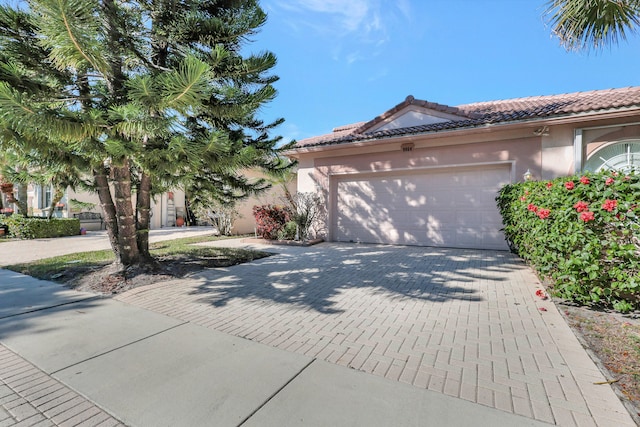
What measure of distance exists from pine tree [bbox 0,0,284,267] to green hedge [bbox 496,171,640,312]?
4.52 meters

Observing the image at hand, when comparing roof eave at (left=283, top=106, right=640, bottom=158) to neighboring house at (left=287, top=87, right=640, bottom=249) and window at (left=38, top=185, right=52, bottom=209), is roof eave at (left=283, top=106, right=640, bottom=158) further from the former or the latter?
window at (left=38, top=185, right=52, bottom=209)

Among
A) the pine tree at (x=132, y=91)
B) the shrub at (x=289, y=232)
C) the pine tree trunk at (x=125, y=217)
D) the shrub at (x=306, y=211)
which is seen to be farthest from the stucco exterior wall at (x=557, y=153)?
the pine tree trunk at (x=125, y=217)

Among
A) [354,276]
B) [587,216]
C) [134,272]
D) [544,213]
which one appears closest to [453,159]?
[544,213]

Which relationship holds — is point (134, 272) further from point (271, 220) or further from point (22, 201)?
point (22, 201)

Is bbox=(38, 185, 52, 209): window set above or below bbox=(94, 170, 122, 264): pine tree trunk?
above

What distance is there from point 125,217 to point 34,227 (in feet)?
38.9

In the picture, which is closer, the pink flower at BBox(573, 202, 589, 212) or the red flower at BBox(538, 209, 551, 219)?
the pink flower at BBox(573, 202, 589, 212)

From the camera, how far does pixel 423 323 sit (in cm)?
356

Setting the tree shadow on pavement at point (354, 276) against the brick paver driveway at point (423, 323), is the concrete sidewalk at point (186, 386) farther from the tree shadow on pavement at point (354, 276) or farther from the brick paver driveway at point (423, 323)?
the tree shadow on pavement at point (354, 276)

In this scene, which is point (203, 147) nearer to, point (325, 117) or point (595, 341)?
point (595, 341)

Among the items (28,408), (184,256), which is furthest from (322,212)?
(28,408)

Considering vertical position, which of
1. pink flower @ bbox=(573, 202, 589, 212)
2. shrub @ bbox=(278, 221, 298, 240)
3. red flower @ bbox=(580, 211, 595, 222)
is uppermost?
pink flower @ bbox=(573, 202, 589, 212)

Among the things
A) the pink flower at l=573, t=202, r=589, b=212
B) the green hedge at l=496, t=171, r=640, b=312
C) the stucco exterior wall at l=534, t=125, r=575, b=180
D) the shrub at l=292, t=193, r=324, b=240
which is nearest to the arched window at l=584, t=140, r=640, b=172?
the stucco exterior wall at l=534, t=125, r=575, b=180

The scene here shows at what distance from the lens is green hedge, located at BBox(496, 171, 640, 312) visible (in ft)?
11.3
